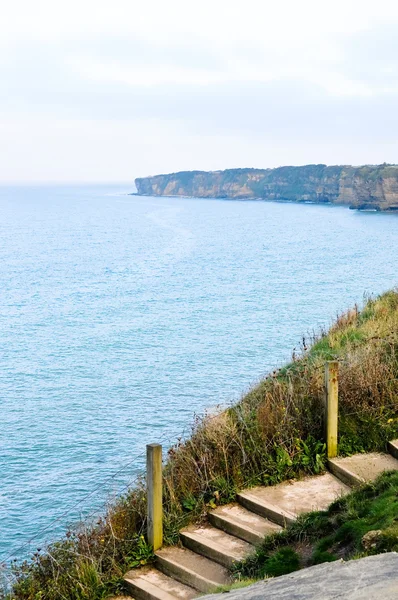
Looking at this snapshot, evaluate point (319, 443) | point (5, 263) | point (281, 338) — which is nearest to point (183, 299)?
point (281, 338)

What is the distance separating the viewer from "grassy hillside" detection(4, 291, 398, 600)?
1035 centimetres

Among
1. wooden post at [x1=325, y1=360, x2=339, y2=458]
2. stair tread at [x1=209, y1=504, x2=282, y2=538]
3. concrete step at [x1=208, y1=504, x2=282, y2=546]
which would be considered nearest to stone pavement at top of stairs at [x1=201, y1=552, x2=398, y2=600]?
concrete step at [x1=208, y1=504, x2=282, y2=546]

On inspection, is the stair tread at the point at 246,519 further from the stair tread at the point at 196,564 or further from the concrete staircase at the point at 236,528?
the stair tread at the point at 196,564

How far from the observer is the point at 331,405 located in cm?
1195

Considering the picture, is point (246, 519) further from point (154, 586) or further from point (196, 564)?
point (154, 586)

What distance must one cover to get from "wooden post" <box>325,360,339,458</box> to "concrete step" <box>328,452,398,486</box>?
24 centimetres

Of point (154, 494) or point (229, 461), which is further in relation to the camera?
point (229, 461)

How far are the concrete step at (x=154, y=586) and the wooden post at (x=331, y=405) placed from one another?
11.5 ft

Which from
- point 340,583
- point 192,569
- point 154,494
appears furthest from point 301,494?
point 340,583

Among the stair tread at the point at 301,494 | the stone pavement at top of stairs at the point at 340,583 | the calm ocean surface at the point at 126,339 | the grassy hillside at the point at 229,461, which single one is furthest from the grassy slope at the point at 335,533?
the calm ocean surface at the point at 126,339

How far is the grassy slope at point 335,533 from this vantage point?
851cm

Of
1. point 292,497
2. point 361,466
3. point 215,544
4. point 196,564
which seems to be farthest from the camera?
point 361,466

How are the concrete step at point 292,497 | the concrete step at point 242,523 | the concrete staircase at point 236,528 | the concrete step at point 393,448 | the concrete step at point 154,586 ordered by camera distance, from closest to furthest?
1. the concrete step at point 154,586
2. the concrete staircase at point 236,528
3. the concrete step at point 242,523
4. the concrete step at point 292,497
5. the concrete step at point 393,448

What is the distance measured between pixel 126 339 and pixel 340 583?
3307 centimetres
